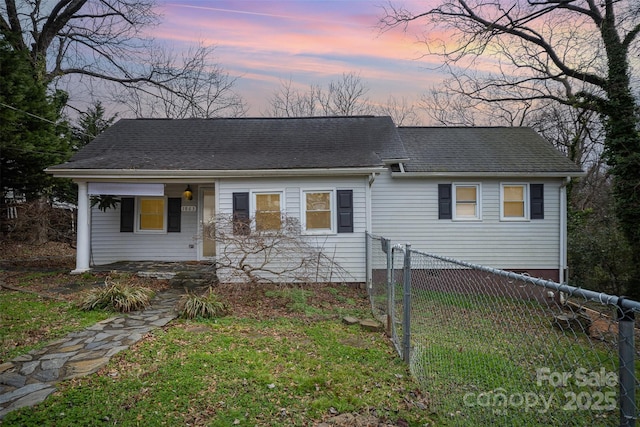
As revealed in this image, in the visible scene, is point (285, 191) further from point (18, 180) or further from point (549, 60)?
point (549, 60)

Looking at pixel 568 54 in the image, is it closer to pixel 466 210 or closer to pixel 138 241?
pixel 466 210

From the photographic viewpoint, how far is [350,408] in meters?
3.37

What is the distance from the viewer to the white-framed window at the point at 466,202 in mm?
10578

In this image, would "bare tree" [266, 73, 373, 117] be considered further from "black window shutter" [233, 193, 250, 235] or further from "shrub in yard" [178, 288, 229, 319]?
"shrub in yard" [178, 288, 229, 319]

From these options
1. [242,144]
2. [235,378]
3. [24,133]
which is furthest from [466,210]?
[24,133]

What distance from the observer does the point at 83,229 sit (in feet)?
30.1

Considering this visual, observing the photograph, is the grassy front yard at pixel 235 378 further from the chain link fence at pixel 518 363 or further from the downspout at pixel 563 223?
the downspout at pixel 563 223

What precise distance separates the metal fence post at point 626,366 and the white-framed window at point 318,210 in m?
7.66

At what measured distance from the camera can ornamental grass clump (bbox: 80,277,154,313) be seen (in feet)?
20.6

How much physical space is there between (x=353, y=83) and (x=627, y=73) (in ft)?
54.1

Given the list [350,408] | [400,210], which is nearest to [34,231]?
[400,210]

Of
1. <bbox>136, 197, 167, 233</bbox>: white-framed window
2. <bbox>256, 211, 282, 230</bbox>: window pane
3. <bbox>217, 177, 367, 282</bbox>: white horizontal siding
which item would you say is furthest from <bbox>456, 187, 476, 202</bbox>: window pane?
<bbox>136, 197, 167, 233</bbox>: white-framed window

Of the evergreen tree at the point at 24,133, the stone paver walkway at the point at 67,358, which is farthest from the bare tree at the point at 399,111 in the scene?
the stone paver walkway at the point at 67,358

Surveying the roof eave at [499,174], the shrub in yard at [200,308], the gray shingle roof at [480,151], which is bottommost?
the shrub in yard at [200,308]
